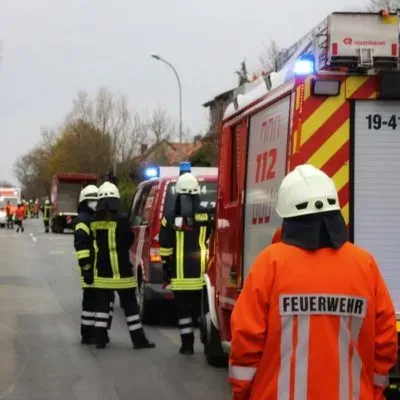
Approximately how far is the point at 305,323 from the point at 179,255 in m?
6.30

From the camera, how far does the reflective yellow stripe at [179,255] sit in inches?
388

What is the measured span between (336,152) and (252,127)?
1.37 meters

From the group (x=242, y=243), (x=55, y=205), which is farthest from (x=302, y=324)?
(x=55, y=205)

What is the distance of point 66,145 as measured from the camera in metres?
81.6

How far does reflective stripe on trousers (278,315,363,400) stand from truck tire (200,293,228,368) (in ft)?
17.2

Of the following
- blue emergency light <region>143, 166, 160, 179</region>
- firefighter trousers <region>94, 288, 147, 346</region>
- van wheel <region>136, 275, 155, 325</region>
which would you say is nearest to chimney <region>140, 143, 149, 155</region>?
blue emergency light <region>143, 166, 160, 179</region>

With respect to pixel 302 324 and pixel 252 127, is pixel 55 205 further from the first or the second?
pixel 302 324

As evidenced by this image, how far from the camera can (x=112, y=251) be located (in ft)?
32.9

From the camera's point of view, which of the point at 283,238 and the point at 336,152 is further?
the point at 336,152

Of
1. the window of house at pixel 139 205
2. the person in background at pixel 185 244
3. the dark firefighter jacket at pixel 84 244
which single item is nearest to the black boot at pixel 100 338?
the dark firefighter jacket at pixel 84 244

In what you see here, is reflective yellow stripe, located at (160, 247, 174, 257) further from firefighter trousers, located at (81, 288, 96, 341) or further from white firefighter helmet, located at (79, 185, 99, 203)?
white firefighter helmet, located at (79, 185, 99, 203)

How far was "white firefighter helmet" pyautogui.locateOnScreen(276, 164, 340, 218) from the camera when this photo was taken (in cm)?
361

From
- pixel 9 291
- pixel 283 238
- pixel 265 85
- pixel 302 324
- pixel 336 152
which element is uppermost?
pixel 265 85

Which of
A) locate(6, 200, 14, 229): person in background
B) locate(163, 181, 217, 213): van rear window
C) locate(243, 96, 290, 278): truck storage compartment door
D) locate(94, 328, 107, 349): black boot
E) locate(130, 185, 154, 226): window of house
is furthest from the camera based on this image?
locate(6, 200, 14, 229): person in background
